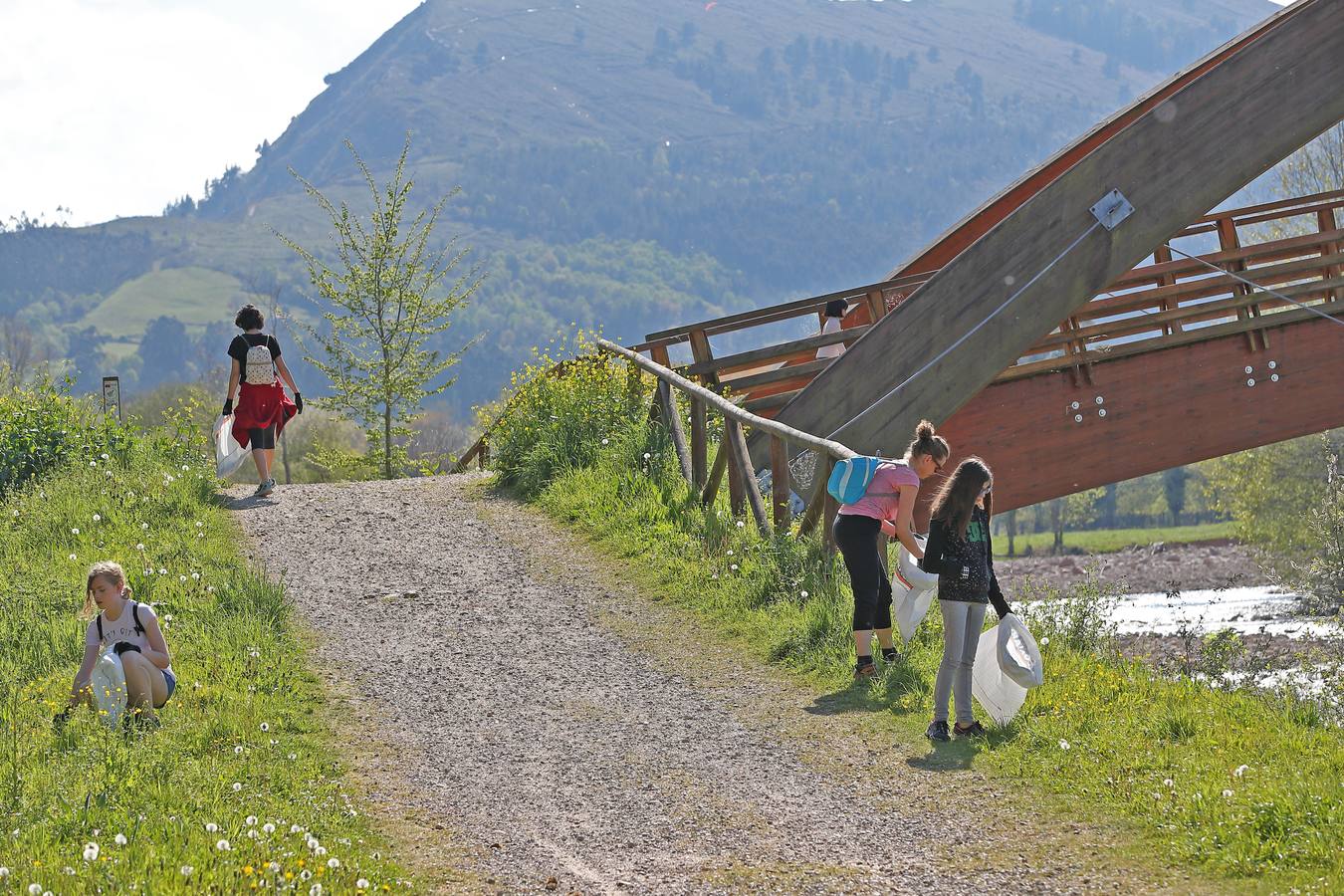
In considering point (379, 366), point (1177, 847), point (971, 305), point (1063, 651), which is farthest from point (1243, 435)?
point (379, 366)

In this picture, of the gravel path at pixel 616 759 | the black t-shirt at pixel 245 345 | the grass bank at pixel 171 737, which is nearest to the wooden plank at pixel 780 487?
the gravel path at pixel 616 759

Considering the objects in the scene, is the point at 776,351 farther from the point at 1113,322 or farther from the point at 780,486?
the point at 780,486

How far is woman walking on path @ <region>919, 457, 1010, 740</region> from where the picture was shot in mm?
6500

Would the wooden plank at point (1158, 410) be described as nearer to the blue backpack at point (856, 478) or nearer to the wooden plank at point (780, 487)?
the wooden plank at point (780, 487)

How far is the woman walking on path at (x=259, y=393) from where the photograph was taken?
1243 cm

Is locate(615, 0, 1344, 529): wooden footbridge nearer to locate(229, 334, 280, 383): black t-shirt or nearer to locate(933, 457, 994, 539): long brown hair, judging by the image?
locate(933, 457, 994, 539): long brown hair

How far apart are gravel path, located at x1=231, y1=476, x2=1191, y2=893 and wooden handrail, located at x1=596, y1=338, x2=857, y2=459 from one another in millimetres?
1413

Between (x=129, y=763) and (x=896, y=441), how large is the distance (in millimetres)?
7015

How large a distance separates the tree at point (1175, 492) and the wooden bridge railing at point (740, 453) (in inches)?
4220

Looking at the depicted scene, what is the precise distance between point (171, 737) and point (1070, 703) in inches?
168

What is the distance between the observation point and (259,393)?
41.2ft

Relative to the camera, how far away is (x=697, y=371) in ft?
42.4

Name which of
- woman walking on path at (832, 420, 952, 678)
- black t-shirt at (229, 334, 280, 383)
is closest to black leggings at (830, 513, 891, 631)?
woman walking on path at (832, 420, 952, 678)

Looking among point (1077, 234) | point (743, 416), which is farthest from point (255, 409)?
point (1077, 234)
